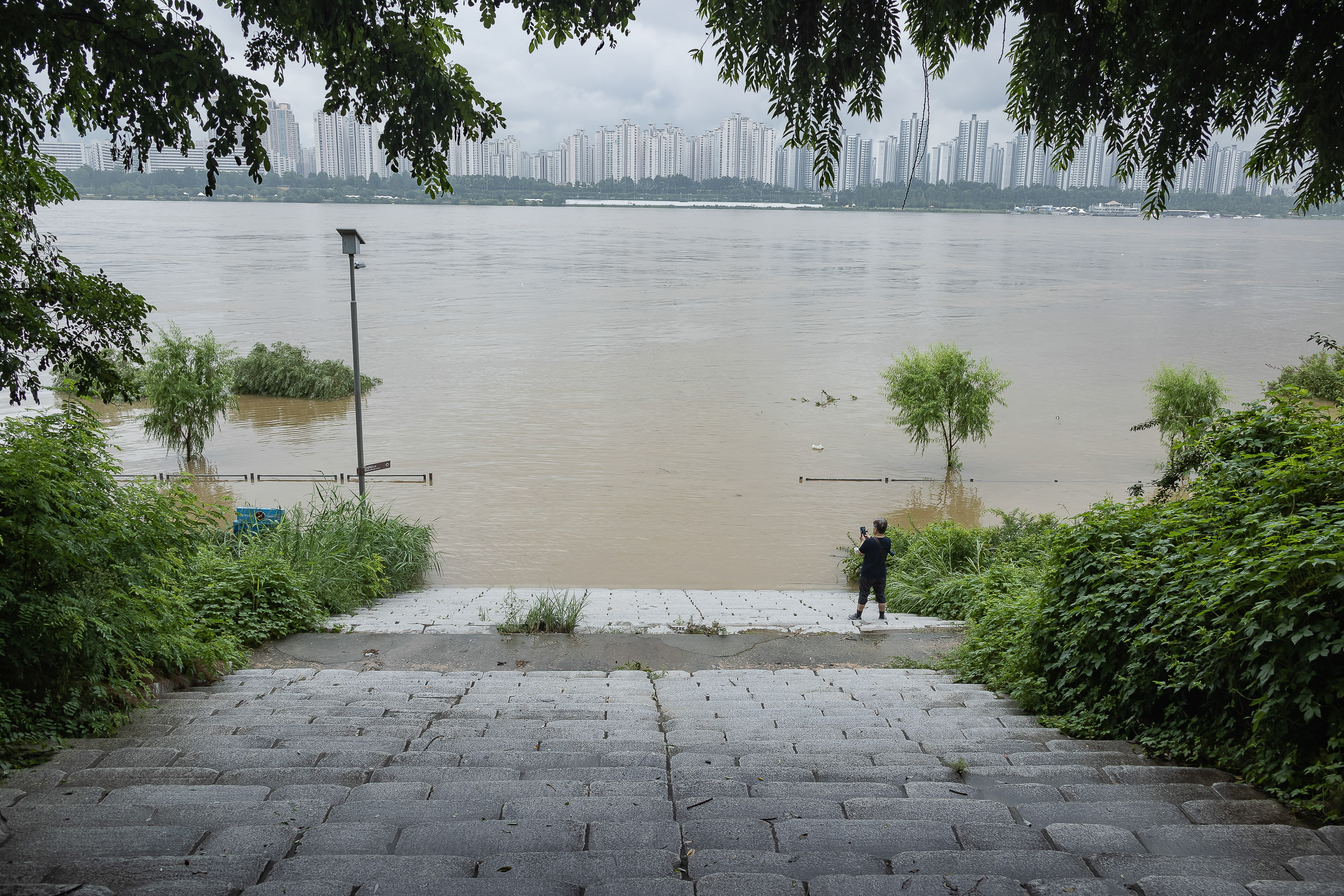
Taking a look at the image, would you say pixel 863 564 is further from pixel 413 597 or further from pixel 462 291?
pixel 462 291

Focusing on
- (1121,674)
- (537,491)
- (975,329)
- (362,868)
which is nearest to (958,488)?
(537,491)

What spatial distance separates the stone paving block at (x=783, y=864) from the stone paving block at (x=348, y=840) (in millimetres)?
920

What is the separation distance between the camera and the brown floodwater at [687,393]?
72.6 feet

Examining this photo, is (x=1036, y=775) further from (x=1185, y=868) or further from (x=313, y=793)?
(x=313, y=793)

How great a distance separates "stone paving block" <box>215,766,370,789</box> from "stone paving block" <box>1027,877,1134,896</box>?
2930 mm

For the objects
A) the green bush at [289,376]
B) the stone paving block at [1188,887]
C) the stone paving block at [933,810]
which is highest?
the stone paving block at [1188,887]

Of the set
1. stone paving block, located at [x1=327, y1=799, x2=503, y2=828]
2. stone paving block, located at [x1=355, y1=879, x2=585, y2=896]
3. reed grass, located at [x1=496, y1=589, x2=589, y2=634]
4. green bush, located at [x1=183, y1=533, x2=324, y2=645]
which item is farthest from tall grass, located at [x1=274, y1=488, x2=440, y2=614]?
stone paving block, located at [x1=355, y1=879, x2=585, y2=896]

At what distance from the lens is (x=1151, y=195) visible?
4637 mm

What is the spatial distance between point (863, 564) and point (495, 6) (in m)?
8.66

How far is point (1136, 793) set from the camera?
13.5 feet

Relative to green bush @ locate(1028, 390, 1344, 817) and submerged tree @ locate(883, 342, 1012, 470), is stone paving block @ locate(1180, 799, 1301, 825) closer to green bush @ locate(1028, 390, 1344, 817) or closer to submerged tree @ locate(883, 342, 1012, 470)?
green bush @ locate(1028, 390, 1344, 817)

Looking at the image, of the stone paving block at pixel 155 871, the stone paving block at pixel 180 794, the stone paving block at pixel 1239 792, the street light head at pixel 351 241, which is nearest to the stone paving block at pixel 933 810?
the stone paving block at pixel 1239 792

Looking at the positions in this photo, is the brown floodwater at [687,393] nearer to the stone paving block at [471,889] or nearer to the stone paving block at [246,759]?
the stone paving block at [246,759]

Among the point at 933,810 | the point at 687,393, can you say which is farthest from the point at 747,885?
the point at 687,393
